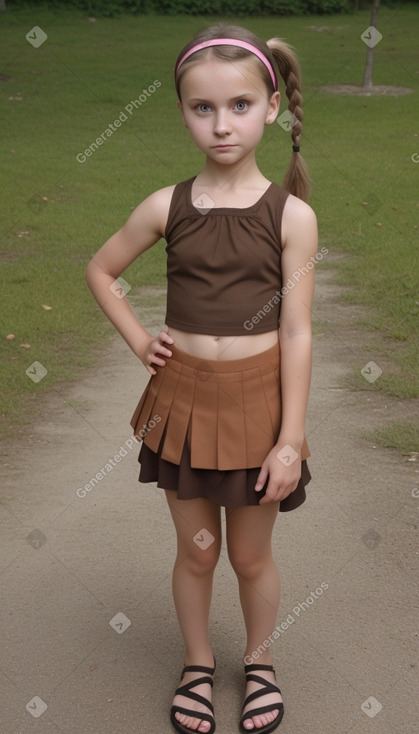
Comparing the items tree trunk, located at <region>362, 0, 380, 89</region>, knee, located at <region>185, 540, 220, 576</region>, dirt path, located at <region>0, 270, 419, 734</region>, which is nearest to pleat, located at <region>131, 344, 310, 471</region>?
knee, located at <region>185, 540, 220, 576</region>

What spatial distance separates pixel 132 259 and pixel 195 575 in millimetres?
824

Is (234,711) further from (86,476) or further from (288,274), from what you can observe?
(86,476)

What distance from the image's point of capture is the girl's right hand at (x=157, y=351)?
249 cm

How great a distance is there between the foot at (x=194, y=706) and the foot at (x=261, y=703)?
100mm

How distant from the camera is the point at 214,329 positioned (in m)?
2.43

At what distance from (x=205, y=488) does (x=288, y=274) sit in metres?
0.55

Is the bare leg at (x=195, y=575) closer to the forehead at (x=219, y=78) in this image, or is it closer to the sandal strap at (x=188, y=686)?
the sandal strap at (x=188, y=686)

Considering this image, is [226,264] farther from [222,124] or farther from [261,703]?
[261,703]

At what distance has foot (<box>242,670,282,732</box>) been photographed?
2615 millimetres

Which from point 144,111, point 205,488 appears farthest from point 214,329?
point 144,111

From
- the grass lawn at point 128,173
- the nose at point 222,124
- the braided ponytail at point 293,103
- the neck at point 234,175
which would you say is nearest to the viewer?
the nose at point 222,124

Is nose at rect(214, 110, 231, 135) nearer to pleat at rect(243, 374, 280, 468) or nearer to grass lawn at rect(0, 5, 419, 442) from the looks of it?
pleat at rect(243, 374, 280, 468)

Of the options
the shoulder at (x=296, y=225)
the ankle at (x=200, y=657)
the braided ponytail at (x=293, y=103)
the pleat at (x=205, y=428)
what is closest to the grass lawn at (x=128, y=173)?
the ankle at (x=200, y=657)

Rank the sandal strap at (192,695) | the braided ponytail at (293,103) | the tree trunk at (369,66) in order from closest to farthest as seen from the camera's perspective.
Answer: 1. the braided ponytail at (293,103)
2. the sandal strap at (192,695)
3. the tree trunk at (369,66)
